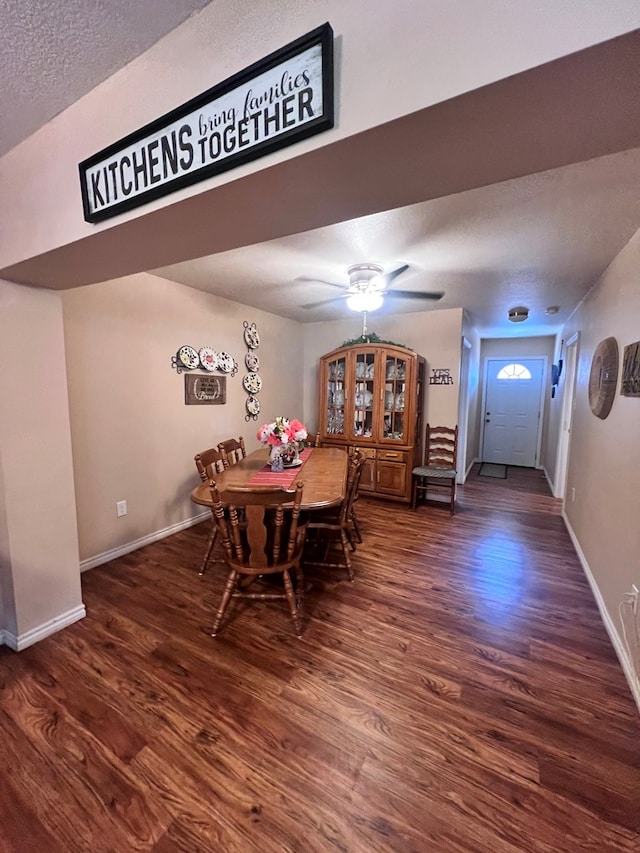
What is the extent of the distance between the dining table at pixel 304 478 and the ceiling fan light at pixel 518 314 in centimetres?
264

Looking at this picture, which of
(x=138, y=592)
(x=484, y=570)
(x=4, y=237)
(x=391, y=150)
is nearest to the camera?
(x=391, y=150)

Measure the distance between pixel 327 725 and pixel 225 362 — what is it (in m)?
3.09

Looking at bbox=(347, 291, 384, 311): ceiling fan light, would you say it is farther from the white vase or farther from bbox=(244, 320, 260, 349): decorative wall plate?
bbox=(244, 320, 260, 349): decorative wall plate

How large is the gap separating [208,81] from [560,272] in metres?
2.84

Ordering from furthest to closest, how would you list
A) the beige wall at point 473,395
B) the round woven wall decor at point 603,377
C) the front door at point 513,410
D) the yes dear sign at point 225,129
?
the front door at point 513,410
the beige wall at point 473,395
the round woven wall decor at point 603,377
the yes dear sign at point 225,129

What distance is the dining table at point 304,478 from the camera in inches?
81.3

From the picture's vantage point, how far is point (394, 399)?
4.02 meters

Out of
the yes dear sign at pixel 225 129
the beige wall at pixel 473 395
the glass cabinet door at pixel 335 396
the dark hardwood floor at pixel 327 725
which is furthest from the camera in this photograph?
the beige wall at pixel 473 395

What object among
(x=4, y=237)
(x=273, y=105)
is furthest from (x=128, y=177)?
(x=4, y=237)

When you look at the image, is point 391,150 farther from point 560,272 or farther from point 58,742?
point 560,272

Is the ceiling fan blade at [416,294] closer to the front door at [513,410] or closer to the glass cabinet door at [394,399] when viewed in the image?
the glass cabinet door at [394,399]

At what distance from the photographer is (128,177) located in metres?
1.05

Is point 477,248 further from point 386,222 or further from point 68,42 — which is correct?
point 68,42

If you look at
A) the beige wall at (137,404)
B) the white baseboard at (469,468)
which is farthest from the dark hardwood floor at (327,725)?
the white baseboard at (469,468)
